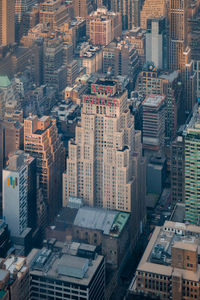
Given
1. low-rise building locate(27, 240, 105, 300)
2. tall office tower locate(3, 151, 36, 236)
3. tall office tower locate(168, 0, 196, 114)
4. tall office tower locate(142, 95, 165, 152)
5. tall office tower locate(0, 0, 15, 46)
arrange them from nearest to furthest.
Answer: low-rise building locate(27, 240, 105, 300) → tall office tower locate(3, 151, 36, 236) → tall office tower locate(142, 95, 165, 152) → tall office tower locate(168, 0, 196, 114) → tall office tower locate(0, 0, 15, 46)

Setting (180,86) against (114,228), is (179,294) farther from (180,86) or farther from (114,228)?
(180,86)

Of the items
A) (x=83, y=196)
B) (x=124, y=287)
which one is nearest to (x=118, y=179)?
(x=83, y=196)

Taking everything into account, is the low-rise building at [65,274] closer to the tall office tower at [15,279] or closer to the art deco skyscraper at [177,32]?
the tall office tower at [15,279]

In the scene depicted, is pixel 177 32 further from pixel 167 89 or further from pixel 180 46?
pixel 167 89

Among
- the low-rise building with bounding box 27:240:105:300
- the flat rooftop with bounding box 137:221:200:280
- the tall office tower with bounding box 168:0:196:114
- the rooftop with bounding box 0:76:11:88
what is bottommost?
the low-rise building with bounding box 27:240:105:300

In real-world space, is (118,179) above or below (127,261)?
above

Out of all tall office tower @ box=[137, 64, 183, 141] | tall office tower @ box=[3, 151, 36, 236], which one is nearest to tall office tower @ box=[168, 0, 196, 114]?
tall office tower @ box=[137, 64, 183, 141]

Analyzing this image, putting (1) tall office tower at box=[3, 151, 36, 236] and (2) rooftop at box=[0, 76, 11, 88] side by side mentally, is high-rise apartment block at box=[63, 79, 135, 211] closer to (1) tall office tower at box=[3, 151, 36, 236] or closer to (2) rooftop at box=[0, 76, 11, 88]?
(1) tall office tower at box=[3, 151, 36, 236]
